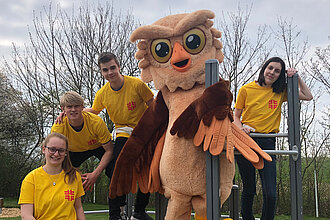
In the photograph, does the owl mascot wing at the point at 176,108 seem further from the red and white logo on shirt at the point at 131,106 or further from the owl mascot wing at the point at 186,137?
the red and white logo on shirt at the point at 131,106

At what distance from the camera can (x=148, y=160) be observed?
6.91ft

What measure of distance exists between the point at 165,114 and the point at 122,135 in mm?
501

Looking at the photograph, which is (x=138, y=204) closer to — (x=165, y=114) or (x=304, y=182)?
(x=165, y=114)

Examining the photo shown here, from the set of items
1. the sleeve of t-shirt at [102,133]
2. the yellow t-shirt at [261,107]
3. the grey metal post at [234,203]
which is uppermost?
the yellow t-shirt at [261,107]

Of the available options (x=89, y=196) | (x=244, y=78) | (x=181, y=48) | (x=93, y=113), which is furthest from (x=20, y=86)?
(x=181, y=48)

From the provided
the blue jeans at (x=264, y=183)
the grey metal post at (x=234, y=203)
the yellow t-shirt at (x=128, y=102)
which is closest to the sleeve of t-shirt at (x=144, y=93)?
the yellow t-shirt at (x=128, y=102)

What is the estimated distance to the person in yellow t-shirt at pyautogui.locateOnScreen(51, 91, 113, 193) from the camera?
8.02ft

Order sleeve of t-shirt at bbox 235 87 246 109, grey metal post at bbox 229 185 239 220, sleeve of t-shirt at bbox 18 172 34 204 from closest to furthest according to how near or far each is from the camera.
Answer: sleeve of t-shirt at bbox 18 172 34 204
sleeve of t-shirt at bbox 235 87 246 109
grey metal post at bbox 229 185 239 220

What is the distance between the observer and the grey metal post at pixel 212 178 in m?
1.54

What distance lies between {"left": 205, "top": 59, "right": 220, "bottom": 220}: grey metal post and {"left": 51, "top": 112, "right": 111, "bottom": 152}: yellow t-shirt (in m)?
1.19

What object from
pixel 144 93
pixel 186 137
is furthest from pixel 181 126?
pixel 144 93

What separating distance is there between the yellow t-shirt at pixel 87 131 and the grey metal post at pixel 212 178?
3.90 ft

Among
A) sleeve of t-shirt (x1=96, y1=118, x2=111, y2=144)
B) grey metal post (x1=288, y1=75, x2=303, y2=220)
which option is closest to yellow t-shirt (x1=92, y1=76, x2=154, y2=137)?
sleeve of t-shirt (x1=96, y1=118, x2=111, y2=144)

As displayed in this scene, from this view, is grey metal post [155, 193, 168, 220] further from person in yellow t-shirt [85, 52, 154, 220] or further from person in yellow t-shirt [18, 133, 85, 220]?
person in yellow t-shirt [18, 133, 85, 220]
